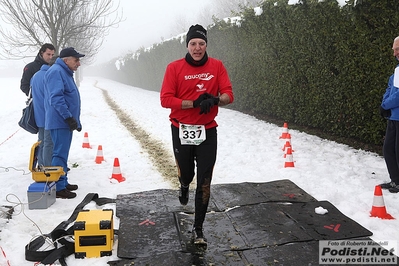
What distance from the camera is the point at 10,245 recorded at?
13.5 ft

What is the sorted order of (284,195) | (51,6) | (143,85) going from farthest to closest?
1. (143,85)
2. (51,6)
3. (284,195)

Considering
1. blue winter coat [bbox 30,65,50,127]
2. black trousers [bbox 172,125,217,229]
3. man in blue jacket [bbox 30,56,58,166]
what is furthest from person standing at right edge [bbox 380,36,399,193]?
blue winter coat [bbox 30,65,50,127]

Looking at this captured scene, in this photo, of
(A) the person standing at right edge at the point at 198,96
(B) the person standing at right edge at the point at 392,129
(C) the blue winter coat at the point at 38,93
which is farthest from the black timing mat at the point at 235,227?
(C) the blue winter coat at the point at 38,93

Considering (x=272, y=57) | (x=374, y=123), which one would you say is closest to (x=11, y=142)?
(x=272, y=57)

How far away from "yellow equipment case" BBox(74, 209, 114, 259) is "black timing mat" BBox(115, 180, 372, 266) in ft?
0.56

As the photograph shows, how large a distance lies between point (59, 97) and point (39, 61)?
2.13 metres

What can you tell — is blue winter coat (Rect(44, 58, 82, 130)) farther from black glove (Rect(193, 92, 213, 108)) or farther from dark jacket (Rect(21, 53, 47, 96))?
black glove (Rect(193, 92, 213, 108))

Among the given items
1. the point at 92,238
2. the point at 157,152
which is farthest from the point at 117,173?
the point at 92,238

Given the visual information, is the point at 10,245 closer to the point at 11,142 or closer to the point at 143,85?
the point at 11,142

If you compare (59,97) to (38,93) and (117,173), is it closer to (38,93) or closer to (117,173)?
(38,93)

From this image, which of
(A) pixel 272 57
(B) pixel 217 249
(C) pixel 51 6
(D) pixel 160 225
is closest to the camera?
(B) pixel 217 249

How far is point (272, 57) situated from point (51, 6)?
10537 millimetres

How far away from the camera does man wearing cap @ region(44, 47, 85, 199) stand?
18.1ft

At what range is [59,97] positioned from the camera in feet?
18.0
